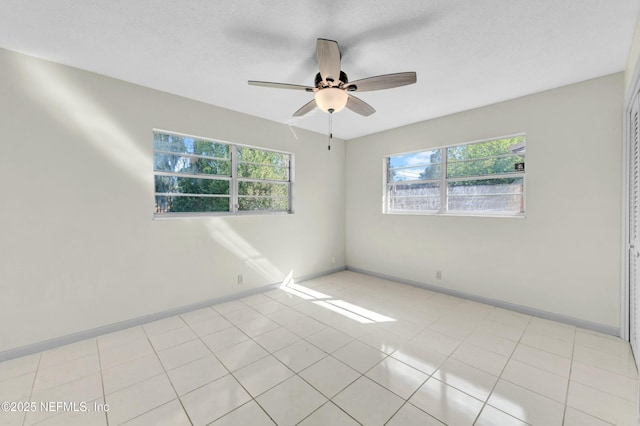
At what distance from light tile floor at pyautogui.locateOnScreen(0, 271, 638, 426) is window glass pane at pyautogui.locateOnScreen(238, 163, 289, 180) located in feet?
6.39

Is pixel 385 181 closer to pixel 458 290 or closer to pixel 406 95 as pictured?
Answer: pixel 406 95

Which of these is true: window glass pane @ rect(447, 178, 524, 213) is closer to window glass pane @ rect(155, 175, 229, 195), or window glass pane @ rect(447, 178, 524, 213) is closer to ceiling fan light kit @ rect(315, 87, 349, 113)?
ceiling fan light kit @ rect(315, 87, 349, 113)

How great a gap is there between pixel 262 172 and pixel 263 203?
0.48 metres

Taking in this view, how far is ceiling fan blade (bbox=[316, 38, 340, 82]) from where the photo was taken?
173 cm

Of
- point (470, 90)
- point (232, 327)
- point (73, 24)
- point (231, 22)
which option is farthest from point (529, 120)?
point (73, 24)

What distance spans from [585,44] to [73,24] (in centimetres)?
392

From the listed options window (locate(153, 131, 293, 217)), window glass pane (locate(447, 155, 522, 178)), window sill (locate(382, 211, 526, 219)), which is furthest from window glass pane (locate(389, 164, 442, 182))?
window (locate(153, 131, 293, 217))

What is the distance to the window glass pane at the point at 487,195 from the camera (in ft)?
10.7

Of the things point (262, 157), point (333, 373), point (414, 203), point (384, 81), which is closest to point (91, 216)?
point (262, 157)

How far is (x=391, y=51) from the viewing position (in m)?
2.18

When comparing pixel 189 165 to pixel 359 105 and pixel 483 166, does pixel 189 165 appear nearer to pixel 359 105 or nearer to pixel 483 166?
pixel 359 105

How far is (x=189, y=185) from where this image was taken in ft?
10.8

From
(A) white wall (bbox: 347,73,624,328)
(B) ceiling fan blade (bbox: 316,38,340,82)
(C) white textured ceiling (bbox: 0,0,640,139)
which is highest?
(C) white textured ceiling (bbox: 0,0,640,139)

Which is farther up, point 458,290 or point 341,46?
point 341,46
